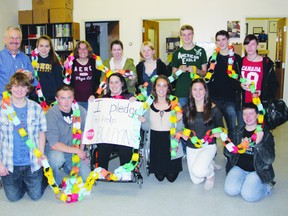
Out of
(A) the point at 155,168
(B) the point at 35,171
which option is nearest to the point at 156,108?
(A) the point at 155,168

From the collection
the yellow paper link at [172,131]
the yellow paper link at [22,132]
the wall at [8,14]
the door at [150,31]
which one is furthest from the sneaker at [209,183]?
the wall at [8,14]

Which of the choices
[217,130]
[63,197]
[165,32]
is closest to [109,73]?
[217,130]

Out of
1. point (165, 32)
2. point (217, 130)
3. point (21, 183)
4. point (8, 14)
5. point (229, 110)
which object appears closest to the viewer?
point (21, 183)

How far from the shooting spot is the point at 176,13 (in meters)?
7.82

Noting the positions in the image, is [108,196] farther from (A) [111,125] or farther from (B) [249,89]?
(B) [249,89]

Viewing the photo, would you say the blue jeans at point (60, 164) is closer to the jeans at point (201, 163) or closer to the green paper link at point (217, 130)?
the jeans at point (201, 163)

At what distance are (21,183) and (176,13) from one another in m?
5.81

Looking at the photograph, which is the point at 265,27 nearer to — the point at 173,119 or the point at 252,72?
the point at 252,72

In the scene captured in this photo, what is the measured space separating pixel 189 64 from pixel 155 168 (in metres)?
1.41

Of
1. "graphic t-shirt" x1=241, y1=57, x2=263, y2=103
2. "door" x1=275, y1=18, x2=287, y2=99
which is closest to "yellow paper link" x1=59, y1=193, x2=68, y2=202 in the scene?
"graphic t-shirt" x1=241, y1=57, x2=263, y2=103

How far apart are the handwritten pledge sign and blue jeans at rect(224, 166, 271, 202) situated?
1.07m

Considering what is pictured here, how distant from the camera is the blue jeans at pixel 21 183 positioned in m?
3.23

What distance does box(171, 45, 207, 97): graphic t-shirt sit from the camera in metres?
4.21

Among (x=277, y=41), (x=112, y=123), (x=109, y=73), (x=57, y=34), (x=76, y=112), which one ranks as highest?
(x=57, y=34)
